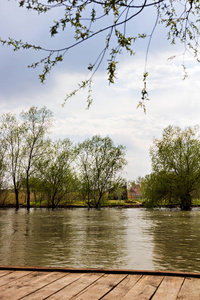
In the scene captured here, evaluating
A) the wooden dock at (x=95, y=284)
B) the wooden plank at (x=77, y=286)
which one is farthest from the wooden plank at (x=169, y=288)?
the wooden plank at (x=77, y=286)

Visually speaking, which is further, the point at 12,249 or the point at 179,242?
the point at 179,242

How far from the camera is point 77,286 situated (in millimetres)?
4316

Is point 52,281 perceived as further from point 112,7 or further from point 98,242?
point 98,242

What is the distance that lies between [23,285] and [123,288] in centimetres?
141

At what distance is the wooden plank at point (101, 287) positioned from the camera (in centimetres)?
388

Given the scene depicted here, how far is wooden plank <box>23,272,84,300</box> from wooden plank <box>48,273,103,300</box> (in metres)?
0.08

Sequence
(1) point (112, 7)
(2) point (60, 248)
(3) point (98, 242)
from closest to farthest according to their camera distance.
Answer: (1) point (112, 7), (2) point (60, 248), (3) point (98, 242)

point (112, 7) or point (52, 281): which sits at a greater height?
point (112, 7)

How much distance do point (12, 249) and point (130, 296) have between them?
7.34m

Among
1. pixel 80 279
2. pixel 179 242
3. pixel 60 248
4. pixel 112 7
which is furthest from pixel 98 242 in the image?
pixel 112 7

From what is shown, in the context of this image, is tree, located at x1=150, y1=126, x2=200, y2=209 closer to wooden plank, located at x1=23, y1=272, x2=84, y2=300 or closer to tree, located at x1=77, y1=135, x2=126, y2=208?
tree, located at x1=77, y1=135, x2=126, y2=208

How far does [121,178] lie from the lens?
47125 mm

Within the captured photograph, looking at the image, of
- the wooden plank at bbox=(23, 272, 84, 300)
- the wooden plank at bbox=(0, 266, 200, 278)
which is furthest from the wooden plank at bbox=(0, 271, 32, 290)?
the wooden plank at bbox=(23, 272, 84, 300)

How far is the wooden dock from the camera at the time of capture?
3914 millimetres
